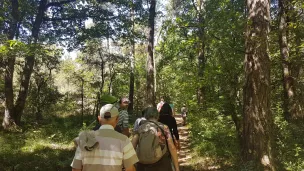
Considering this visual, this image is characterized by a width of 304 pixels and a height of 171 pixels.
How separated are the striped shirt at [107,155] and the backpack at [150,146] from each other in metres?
0.79

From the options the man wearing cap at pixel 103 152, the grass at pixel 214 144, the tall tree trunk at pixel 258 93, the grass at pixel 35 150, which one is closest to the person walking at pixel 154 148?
the man wearing cap at pixel 103 152

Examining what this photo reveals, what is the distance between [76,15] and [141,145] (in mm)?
13223

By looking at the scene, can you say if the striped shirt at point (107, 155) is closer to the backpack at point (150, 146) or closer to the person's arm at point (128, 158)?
the person's arm at point (128, 158)

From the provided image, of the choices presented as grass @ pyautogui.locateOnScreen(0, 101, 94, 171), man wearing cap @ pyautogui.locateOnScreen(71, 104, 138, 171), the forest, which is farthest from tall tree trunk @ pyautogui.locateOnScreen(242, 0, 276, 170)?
grass @ pyautogui.locateOnScreen(0, 101, 94, 171)

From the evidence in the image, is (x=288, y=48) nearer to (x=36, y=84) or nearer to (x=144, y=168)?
(x=144, y=168)

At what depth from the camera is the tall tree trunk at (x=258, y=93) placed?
5348mm

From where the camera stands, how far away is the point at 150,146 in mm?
3471

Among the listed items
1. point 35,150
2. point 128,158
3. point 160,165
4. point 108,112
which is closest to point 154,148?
point 160,165

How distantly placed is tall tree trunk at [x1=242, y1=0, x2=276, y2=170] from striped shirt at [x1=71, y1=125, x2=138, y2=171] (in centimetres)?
356

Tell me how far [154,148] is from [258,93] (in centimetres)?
293

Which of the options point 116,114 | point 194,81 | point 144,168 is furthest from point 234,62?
point 116,114

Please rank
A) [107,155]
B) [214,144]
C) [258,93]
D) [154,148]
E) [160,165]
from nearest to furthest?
[107,155] → [154,148] → [160,165] → [258,93] → [214,144]

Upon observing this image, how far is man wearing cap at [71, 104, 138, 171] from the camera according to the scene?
259 cm

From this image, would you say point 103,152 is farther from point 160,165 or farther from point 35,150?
point 35,150
